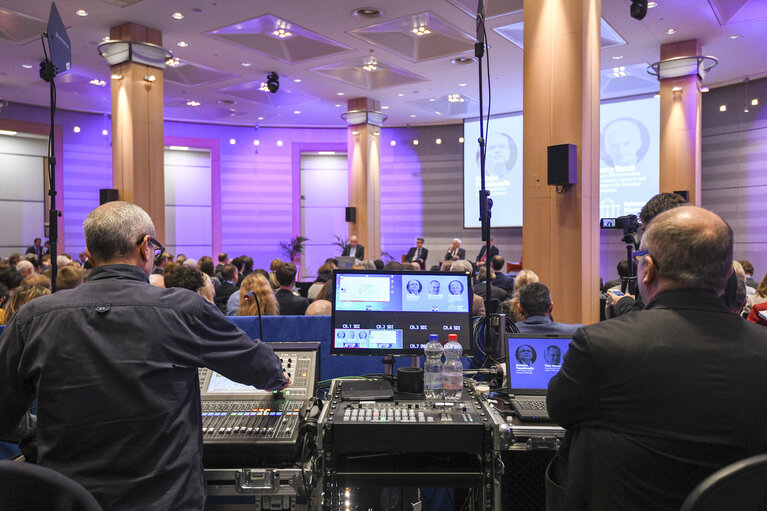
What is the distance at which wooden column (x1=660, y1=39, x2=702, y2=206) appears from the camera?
29.8ft

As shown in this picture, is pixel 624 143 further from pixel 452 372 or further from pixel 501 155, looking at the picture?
pixel 452 372

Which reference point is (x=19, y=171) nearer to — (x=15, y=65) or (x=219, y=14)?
(x=15, y=65)

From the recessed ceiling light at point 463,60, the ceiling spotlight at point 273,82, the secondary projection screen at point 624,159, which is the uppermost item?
the recessed ceiling light at point 463,60

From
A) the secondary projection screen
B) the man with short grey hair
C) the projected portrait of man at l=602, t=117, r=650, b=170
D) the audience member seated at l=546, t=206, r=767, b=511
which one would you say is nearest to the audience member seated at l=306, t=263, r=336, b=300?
the man with short grey hair

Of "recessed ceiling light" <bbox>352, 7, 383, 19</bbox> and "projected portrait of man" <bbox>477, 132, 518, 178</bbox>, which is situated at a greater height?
"recessed ceiling light" <bbox>352, 7, 383, 19</bbox>

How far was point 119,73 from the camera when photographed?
863 cm

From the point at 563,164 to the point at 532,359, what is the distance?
2918 millimetres

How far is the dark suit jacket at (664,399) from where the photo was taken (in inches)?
51.3

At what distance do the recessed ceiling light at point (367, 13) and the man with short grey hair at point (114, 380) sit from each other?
715 centimetres

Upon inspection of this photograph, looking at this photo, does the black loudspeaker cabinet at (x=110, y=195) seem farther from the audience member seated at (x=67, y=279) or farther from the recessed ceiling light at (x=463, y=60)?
the recessed ceiling light at (x=463, y=60)

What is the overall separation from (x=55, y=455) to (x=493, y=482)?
4.58ft

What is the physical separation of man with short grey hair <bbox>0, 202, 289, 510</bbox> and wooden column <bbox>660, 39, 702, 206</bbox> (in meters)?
9.24

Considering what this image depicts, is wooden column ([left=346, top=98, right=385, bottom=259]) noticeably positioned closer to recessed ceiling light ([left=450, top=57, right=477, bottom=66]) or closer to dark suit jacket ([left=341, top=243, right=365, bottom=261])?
dark suit jacket ([left=341, top=243, right=365, bottom=261])

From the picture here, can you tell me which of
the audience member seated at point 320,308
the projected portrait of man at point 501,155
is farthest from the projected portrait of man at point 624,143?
the audience member seated at point 320,308
